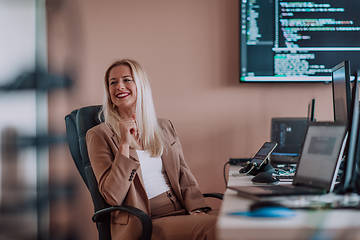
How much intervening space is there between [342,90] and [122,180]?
1.07m

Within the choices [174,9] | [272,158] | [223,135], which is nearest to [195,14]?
[174,9]

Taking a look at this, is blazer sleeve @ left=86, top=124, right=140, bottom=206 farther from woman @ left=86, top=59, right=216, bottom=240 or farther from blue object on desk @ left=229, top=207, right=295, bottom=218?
blue object on desk @ left=229, top=207, right=295, bottom=218

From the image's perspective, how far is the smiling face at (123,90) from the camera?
6.01ft

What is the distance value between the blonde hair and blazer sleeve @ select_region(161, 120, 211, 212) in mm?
88

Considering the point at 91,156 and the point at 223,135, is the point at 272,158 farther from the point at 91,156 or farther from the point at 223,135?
the point at 91,156

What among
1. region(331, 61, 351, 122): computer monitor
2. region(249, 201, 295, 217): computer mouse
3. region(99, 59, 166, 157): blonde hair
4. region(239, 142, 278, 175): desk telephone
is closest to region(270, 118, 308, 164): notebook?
region(239, 142, 278, 175): desk telephone

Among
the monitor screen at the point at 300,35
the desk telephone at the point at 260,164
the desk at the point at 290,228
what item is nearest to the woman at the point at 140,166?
the desk telephone at the point at 260,164

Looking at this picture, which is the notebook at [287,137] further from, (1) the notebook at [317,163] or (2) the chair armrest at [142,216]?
(2) the chair armrest at [142,216]

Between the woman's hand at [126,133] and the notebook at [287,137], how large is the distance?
1072 millimetres

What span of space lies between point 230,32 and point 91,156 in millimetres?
1475

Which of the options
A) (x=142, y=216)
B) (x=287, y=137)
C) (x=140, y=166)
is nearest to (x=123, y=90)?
(x=140, y=166)

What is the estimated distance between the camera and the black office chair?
4.61 ft

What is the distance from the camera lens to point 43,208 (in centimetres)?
251

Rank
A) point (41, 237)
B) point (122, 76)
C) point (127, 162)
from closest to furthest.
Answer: point (127, 162) → point (122, 76) → point (41, 237)
